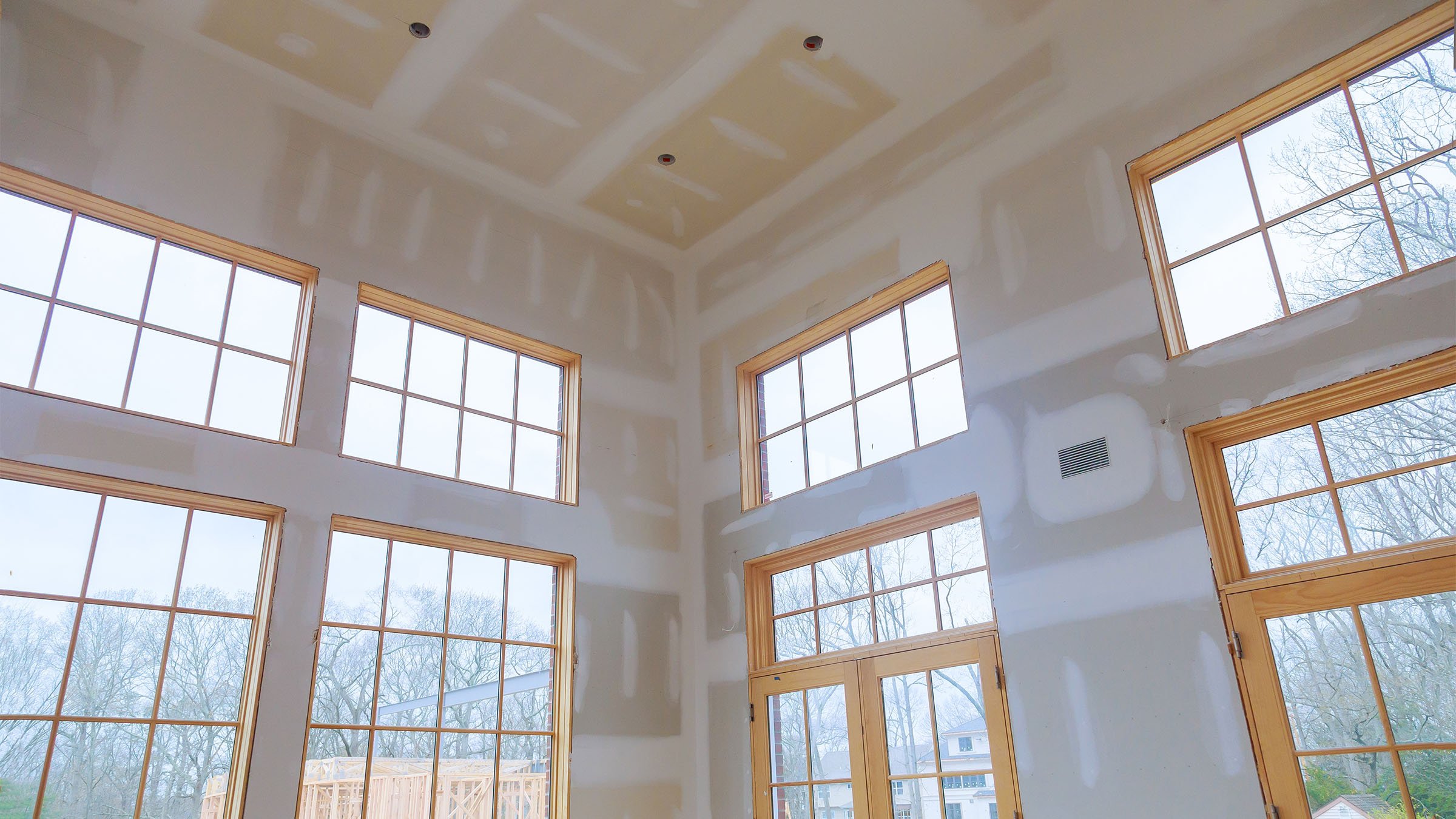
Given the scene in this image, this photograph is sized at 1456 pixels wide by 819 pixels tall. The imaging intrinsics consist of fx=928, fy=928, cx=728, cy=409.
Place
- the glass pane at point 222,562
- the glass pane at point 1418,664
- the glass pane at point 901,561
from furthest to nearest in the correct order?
the glass pane at point 901,561, the glass pane at point 222,562, the glass pane at point 1418,664

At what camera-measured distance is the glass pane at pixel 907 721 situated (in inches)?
175

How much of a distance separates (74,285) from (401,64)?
1899 mm

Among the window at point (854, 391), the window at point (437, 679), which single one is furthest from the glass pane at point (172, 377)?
the window at point (854, 391)

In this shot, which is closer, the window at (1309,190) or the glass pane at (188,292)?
the window at (1309,190)

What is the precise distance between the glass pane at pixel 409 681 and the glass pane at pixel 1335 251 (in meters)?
4.28

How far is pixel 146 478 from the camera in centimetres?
411

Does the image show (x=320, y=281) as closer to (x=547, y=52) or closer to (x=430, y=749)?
(x=547, y=52)

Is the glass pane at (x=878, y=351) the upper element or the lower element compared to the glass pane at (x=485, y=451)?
upper

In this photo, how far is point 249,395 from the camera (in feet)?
15.0

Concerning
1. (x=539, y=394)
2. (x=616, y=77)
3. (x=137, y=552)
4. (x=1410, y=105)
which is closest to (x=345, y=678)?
(x=137, y=552)

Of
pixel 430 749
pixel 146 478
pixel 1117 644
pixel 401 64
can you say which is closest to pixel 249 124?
pixel 401 64

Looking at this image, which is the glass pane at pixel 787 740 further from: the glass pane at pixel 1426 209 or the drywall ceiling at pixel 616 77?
the glass pane at pixel 1426 209

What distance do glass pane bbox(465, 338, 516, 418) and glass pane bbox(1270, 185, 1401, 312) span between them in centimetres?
403

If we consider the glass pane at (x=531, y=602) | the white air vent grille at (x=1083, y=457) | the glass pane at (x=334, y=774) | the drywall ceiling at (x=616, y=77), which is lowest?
the glass pane at (x=334, y=774)
